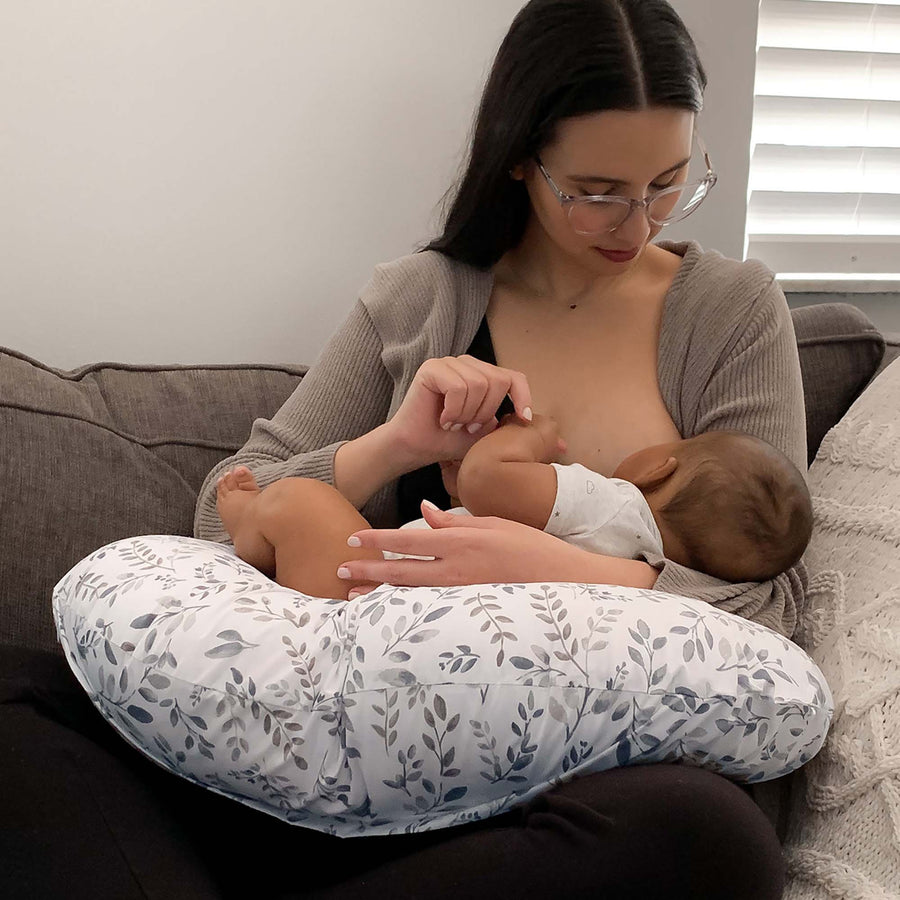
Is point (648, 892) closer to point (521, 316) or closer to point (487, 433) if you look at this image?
point (487, 433)

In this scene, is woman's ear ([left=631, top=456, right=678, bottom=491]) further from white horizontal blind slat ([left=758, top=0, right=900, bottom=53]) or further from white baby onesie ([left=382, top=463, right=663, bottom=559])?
white horizontal blind slat ([left=758, top=0, right=900, bottom=53])

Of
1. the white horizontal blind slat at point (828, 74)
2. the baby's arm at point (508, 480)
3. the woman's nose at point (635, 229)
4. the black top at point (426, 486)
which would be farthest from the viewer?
the white horizontal blind slat at point (828, 74)

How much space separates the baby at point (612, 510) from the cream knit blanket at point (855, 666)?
75 millimetres

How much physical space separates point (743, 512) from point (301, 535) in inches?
19.5

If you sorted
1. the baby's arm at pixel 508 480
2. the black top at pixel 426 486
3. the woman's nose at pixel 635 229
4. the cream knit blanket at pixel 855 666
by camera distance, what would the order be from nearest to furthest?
1. the cream knit blanket at pixel 855 666
2. the baby's arm at pixel 508 480
3. the woman's nose at pixel 635 229
4. the black top at pixel 426 486

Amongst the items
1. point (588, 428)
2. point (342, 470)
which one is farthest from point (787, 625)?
point (342, 470)

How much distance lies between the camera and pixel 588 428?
1344mm

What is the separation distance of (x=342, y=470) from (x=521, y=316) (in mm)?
364

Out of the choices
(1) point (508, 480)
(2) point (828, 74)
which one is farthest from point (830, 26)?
(1) point (508, 480)

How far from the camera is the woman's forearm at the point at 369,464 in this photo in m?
1.28

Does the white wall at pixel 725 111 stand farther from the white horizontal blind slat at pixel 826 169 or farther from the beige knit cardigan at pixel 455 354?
the beige knit cardigan at pixel 455 354

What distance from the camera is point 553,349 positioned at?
1.42 metres

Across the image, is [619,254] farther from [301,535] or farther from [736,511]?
[301,535]

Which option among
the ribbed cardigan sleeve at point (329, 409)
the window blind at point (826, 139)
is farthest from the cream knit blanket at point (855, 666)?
the window blind at point (826, 139)
